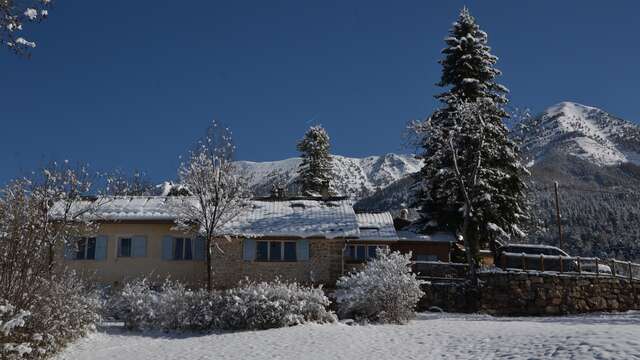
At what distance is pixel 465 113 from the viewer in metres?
27.9

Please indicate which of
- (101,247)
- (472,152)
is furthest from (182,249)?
(472,152)

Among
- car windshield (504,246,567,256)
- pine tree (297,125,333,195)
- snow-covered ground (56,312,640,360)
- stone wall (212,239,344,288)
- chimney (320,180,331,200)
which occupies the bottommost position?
snow-covered ground (56,312,640,360)

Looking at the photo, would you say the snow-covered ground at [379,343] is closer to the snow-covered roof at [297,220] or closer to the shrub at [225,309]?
the shrub at [225,309]

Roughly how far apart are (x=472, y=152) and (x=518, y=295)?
7.36 m

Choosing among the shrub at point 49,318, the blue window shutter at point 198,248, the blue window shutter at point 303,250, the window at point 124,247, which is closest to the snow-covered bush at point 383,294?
the shrub at point 49,318

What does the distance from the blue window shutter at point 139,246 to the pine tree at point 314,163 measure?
18845 mm

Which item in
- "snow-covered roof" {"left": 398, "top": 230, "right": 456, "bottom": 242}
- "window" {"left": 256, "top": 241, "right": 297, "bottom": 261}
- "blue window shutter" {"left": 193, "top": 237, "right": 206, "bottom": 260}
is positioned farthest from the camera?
"snow-covered roof" {"left": 398, "top": 230, "right": 456, "bottom": 242}

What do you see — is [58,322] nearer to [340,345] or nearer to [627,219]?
[340,345]

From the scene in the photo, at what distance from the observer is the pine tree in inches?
1788

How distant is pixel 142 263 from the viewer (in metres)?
27.2

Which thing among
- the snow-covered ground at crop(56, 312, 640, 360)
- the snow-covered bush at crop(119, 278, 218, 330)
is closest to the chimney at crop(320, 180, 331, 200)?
the snow-covered bush at crop(119, 278, 218, 330)

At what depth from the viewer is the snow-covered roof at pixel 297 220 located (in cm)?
2620

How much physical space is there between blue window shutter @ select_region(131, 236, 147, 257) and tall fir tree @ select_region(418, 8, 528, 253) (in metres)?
13.3

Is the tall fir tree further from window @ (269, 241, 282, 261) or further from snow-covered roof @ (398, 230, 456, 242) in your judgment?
window @ (269, 241, 282, 261)
